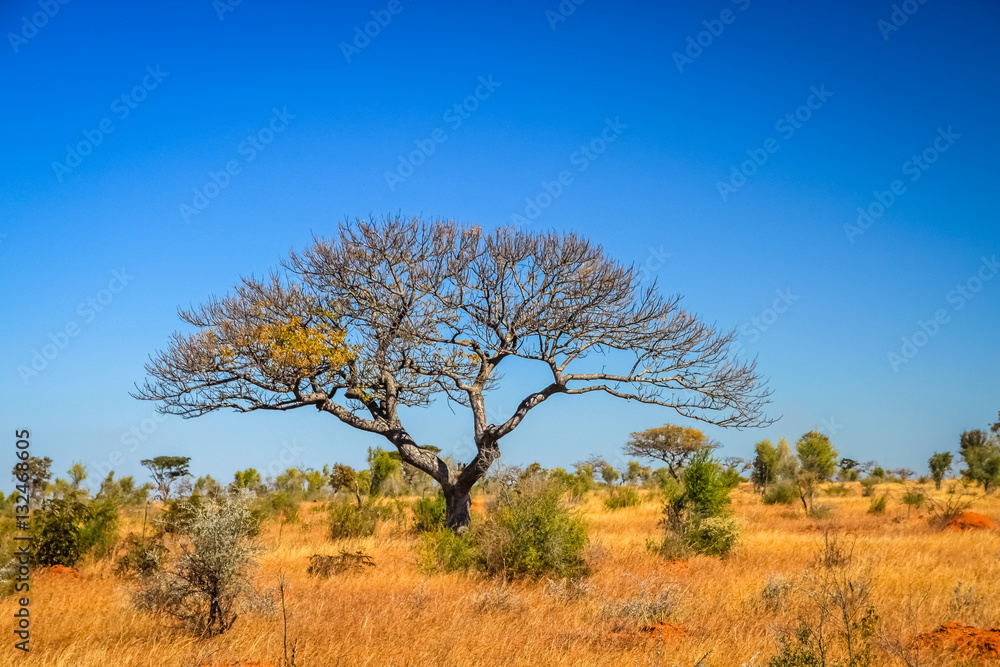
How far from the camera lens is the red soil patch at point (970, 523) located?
1655 cm

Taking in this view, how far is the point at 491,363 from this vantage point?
16.7 metres

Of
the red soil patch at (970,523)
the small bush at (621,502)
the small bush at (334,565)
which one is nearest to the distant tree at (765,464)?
the small bush at (621,502)

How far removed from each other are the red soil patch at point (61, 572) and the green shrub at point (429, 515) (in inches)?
330

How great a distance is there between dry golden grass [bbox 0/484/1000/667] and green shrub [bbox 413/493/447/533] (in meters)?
4.09

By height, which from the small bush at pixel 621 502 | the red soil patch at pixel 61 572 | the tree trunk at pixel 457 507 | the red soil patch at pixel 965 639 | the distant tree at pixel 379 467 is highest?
the distant tree at pixel 379 467

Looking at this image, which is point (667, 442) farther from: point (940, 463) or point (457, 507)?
point (457, 507)

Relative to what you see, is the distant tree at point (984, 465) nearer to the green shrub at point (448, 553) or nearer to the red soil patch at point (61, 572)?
the green shrub at point (448, 553)

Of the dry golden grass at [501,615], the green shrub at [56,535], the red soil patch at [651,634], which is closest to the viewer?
the dry golden grass at [501,615]

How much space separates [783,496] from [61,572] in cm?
2471

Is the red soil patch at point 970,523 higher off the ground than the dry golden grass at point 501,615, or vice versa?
the dry golden grass at point 501,615

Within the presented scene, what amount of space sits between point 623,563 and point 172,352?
11.2 m

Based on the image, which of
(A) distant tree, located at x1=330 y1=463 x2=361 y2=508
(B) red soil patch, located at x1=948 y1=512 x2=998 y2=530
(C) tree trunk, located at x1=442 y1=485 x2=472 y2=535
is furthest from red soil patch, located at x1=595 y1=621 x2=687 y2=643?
(A) distant tree, located at x1=330 y1=463 x2=361 y2=508

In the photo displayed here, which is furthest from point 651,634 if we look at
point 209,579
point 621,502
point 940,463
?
point 940,463

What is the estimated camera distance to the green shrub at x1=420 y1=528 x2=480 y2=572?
38.5 feet
